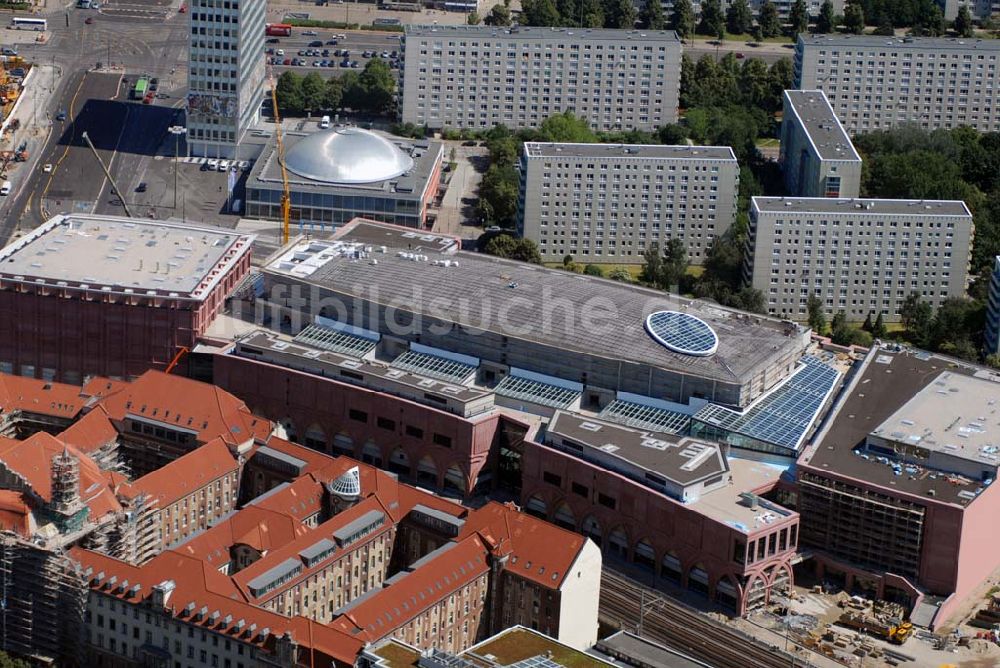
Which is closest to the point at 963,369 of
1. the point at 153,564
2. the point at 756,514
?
the point at 756,514

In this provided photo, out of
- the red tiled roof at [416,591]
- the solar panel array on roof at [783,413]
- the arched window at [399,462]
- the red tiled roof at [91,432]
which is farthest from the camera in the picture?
the arched window at [399,462]

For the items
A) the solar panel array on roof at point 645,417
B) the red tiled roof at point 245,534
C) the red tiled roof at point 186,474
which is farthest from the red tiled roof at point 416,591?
the solar panel array on roof at point 645,417

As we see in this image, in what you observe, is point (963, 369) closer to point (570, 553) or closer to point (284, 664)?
point (570, 553)

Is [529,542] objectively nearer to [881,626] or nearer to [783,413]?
[881,626]

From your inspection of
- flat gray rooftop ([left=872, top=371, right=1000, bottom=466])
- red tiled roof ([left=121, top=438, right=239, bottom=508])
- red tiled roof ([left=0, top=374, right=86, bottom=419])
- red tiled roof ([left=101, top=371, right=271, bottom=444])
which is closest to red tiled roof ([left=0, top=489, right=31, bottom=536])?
red tiled roof ([left=121, top=438, right=239, bottom=508])

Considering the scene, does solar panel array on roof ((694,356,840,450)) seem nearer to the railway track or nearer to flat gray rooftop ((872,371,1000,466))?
flat gray rooftop ((872,371,1000,466))

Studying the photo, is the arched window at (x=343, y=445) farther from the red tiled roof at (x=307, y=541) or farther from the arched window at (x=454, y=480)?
the red tiled roof at (x=307, y=541)

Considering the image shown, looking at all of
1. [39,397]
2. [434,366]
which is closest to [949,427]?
[434,366]
